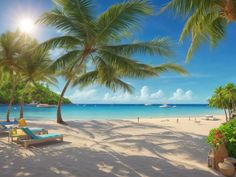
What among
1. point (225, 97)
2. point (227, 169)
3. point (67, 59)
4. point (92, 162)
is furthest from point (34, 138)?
point (225, 97)

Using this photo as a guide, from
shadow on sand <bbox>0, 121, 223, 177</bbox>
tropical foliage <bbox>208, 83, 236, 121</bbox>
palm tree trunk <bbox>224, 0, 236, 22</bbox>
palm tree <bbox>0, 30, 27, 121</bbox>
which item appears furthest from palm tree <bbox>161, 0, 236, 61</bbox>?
tropical foliage <bbox>208, 83, 236, 121</bbox>

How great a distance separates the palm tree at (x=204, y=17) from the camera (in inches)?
214

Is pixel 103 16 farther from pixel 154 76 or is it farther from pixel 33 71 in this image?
pixel 33 71

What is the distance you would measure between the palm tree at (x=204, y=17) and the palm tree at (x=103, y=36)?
2.97 metres

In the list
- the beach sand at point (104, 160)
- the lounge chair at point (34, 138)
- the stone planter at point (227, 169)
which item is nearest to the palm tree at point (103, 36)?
the lounge chair at point (34, 138)

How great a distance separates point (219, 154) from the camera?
580 centimetres

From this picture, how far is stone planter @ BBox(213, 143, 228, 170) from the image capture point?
19.0 feet

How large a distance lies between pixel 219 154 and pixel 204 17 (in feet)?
13.0

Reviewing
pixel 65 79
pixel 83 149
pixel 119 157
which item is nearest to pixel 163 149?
pixel 119 157

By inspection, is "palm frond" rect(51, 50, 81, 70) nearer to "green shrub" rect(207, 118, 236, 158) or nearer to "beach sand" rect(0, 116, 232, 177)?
"beach sand" rect(0, 116, 232, 177)

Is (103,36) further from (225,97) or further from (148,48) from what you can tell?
(225,97)

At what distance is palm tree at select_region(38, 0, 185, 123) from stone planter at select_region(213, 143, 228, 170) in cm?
640

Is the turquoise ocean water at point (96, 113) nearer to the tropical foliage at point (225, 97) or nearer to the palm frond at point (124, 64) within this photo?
the tropical foliage at point (225, 97)

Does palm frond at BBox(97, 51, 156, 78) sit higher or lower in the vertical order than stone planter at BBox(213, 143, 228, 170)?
higher
